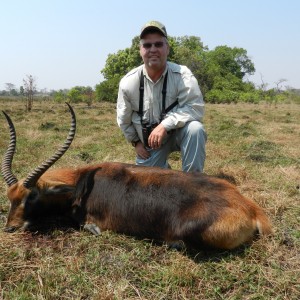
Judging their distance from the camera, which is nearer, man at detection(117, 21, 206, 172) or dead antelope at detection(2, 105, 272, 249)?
dead antelope at detection(2, 105, 272, 249)

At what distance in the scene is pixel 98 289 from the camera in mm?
2939

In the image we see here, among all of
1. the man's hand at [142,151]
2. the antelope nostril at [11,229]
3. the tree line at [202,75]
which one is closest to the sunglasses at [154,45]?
the man's hand at [142,151]

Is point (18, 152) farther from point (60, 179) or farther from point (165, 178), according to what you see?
point (165, 178)

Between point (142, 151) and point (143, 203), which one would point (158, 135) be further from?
point (143, 203)

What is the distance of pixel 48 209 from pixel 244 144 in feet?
19.3

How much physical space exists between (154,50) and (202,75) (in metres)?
46.5

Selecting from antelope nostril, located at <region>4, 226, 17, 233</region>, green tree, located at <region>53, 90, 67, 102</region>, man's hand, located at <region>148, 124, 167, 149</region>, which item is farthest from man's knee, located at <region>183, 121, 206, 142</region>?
green tree, located at <region>53, 90, 67, 102</region>

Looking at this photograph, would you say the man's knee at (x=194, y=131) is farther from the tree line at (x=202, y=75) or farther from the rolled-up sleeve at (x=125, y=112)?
the tree line at (x=202, y=75)

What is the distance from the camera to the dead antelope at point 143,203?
10.9ft

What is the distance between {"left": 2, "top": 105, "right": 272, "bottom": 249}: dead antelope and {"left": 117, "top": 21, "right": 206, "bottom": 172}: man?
103cm

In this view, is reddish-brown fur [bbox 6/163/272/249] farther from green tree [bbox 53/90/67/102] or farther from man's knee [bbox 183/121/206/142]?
green tree [bbox 53/90/67/102]

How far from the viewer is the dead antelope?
331 centimetres

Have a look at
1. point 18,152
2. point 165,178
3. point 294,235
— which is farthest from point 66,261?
point 18,152

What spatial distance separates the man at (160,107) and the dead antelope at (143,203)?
1.03m
